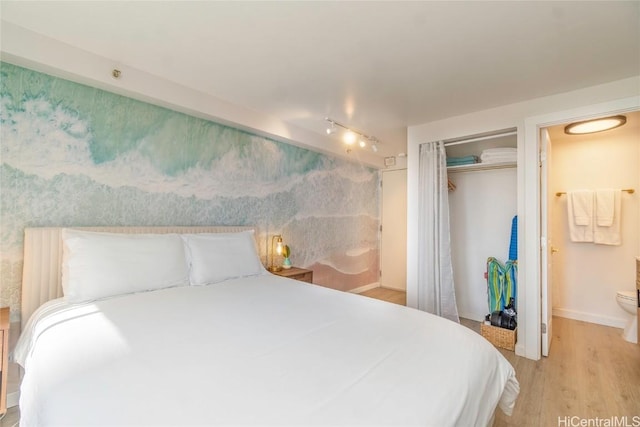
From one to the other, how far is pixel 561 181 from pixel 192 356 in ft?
14.6

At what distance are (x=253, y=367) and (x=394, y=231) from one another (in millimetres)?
4134

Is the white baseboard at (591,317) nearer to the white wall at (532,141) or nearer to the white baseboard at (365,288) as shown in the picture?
the white wall at (532,141)

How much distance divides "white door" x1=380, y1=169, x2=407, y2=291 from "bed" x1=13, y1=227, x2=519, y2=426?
300 cm

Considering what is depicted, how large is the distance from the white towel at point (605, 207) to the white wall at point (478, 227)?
3.12ft

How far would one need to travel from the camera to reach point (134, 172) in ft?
7.42

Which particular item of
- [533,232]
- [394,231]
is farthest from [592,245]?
[394,231]

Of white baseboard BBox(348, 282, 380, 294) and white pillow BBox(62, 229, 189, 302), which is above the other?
white pillow BBox(62, 229, 189, 302)

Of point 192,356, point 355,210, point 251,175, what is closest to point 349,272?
point 355,210

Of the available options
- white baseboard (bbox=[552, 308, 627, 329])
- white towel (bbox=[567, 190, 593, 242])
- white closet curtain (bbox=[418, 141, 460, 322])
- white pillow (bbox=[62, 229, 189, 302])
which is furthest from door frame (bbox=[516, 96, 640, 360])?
white pillow (bbox=[62, 229, 189, 302])

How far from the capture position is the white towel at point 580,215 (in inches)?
129

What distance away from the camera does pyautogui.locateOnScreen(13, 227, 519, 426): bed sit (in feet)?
2.65

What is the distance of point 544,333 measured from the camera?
2551 millimetres

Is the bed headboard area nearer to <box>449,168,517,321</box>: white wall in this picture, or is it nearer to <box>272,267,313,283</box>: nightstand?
<box>272,267,313,283</box>: nightstand

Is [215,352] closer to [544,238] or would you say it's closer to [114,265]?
[114,265]
